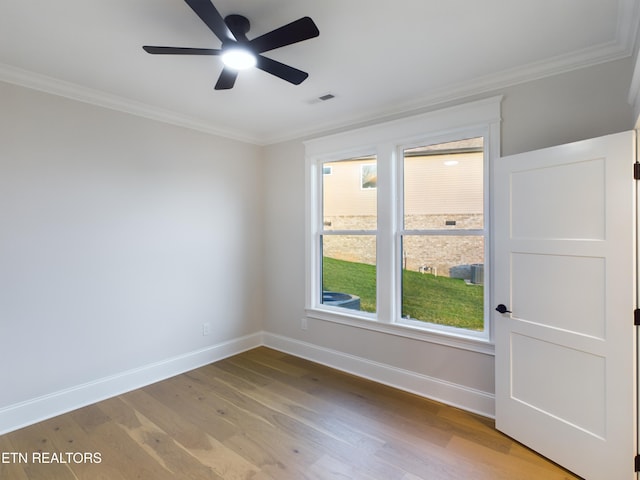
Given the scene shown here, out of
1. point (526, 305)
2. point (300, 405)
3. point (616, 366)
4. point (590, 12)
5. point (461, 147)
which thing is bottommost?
point (300, 405)

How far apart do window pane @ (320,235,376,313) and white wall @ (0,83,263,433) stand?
112 centimetres

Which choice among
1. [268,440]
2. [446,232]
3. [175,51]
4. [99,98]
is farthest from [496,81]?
[99,98]

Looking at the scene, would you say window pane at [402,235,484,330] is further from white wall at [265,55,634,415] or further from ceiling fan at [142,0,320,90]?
ceiling fan at [142,0,320,90]

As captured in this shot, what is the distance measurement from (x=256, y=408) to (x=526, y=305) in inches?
88.2

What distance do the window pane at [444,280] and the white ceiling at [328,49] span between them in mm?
1276

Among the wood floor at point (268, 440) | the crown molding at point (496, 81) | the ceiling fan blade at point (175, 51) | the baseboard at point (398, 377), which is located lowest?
the wood floor at point (268, 440)

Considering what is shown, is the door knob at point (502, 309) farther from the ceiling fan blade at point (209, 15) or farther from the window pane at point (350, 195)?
the ceiling fan blade at point (209, 15)

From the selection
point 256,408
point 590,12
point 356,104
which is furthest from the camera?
point 356,104

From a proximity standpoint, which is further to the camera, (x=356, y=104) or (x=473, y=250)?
(x=356, y=104)

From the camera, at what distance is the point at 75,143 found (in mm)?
2770

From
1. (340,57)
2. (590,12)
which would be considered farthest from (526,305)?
(340,57)

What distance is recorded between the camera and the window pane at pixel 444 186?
9.20 feet

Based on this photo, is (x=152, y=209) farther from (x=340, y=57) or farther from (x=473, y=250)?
(x=473, y=250)

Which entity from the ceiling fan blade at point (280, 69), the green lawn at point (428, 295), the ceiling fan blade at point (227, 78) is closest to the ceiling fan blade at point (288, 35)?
the ceiling fan blade at point (280, 69)
